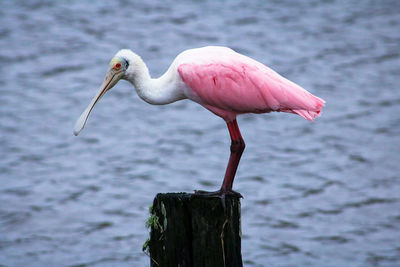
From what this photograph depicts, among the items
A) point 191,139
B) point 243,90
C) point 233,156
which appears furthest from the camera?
point 191,139

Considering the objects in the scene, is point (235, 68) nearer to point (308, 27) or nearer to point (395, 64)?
point (395, 64)

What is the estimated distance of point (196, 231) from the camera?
7.23 m

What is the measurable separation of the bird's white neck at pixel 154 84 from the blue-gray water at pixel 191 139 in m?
4.53

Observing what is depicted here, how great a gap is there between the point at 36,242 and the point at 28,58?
28.0ft

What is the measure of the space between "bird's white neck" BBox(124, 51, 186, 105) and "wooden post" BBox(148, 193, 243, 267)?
150 centimetres

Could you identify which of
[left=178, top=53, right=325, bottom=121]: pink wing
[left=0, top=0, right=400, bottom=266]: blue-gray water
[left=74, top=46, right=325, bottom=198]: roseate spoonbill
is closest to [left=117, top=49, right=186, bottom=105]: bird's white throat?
[left=74, top=46, right=325, bottom=198]: roseate spoonbill

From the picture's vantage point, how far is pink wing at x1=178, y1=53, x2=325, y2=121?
334 inches

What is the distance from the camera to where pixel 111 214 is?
1400cm

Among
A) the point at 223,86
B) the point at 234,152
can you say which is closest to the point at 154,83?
the point at 223,86

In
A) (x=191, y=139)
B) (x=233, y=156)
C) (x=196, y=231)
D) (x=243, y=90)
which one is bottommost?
(x=196, y=231)

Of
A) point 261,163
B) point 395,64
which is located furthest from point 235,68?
point 395,64

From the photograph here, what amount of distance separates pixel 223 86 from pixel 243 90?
0.21 meters

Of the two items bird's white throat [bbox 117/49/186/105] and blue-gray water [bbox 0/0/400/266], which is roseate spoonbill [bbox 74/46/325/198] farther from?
blue-gray water [bbox 0/0/400/266]

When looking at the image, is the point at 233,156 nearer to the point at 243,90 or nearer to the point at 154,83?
the point at 243,90
